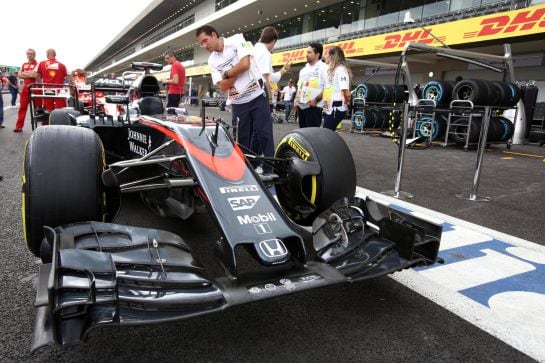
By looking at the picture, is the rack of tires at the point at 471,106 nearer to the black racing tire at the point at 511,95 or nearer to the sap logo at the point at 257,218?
the black racing tire at the point at 511,95

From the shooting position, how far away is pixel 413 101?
765 cm

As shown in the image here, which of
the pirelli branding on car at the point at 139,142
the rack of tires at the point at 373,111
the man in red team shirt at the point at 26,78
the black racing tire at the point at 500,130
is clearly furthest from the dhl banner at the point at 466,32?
the pirelli branding on car at the point at 139,142

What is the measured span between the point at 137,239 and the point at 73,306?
473mm

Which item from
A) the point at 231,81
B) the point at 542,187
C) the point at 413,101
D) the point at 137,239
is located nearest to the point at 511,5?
the point at 413,101

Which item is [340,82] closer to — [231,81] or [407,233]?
[231,81]

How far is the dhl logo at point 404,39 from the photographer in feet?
A: 52.9

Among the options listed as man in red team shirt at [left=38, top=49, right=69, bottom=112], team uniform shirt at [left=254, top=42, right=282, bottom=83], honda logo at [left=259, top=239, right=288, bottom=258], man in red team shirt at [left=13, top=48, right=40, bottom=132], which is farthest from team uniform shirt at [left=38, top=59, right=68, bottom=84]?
honda logo at [left=259, top=239, right=288, bottom=258]

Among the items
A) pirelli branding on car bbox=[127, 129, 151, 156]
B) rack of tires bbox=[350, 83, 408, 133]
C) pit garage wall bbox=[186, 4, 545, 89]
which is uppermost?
pit garage wall bbox=[186, 4, 545, 89]

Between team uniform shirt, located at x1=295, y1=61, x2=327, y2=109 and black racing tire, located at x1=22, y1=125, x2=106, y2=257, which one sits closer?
black racing tire, located at x1=22, y1=125, x2=106, y2=257

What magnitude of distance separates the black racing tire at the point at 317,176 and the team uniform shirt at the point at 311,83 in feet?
8.43

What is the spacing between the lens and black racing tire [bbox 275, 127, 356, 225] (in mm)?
2586

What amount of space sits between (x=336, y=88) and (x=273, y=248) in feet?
12.6

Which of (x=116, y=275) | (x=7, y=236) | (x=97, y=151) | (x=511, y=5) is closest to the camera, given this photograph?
(x=116, y=275)

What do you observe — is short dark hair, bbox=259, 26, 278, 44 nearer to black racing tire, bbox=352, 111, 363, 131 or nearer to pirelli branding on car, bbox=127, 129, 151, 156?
pirelli branding on car, bbox=127, 129, 151, 156
